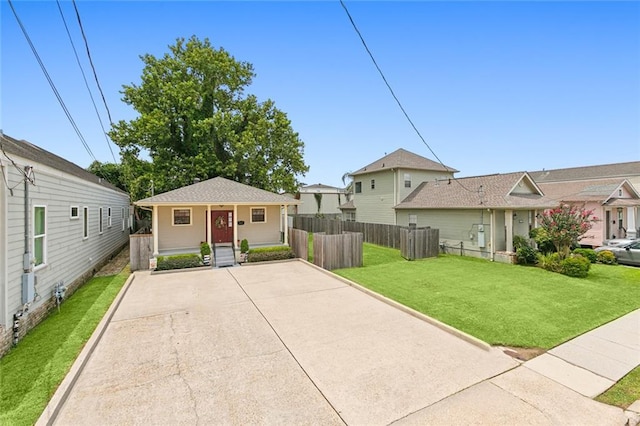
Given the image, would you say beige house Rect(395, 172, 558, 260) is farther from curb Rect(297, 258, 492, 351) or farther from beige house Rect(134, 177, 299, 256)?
curb Rect(297, 258, 492, 351)

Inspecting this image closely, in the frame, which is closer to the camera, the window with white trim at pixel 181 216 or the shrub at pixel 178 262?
the shrub at pixel 178 262

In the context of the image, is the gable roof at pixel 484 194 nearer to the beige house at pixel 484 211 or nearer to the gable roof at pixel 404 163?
the beige house at pixel 484 211

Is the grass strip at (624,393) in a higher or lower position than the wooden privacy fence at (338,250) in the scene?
lower

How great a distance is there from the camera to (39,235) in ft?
22.8

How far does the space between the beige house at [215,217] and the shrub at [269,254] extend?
1051 millimetres

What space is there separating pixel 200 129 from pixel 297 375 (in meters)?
20.6

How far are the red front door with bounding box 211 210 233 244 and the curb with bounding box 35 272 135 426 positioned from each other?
27.1 feet

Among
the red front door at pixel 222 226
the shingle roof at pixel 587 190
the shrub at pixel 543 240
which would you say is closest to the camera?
the shrub at pixel 543 240

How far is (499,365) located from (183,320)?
21.1 ft

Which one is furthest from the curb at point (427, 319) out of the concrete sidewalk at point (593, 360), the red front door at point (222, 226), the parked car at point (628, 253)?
the parked car at point (628, 253)

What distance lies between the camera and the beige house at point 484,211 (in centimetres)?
1457

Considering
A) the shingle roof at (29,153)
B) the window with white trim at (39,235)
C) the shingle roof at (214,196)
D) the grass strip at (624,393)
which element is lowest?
the grass strip at (624,393)

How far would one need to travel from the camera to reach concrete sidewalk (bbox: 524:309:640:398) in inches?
168

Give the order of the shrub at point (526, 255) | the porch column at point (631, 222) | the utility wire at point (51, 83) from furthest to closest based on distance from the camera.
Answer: the porch column at point (631, 222)
the shrub at point (526, 255)
the utility wire at point (51, 83)
